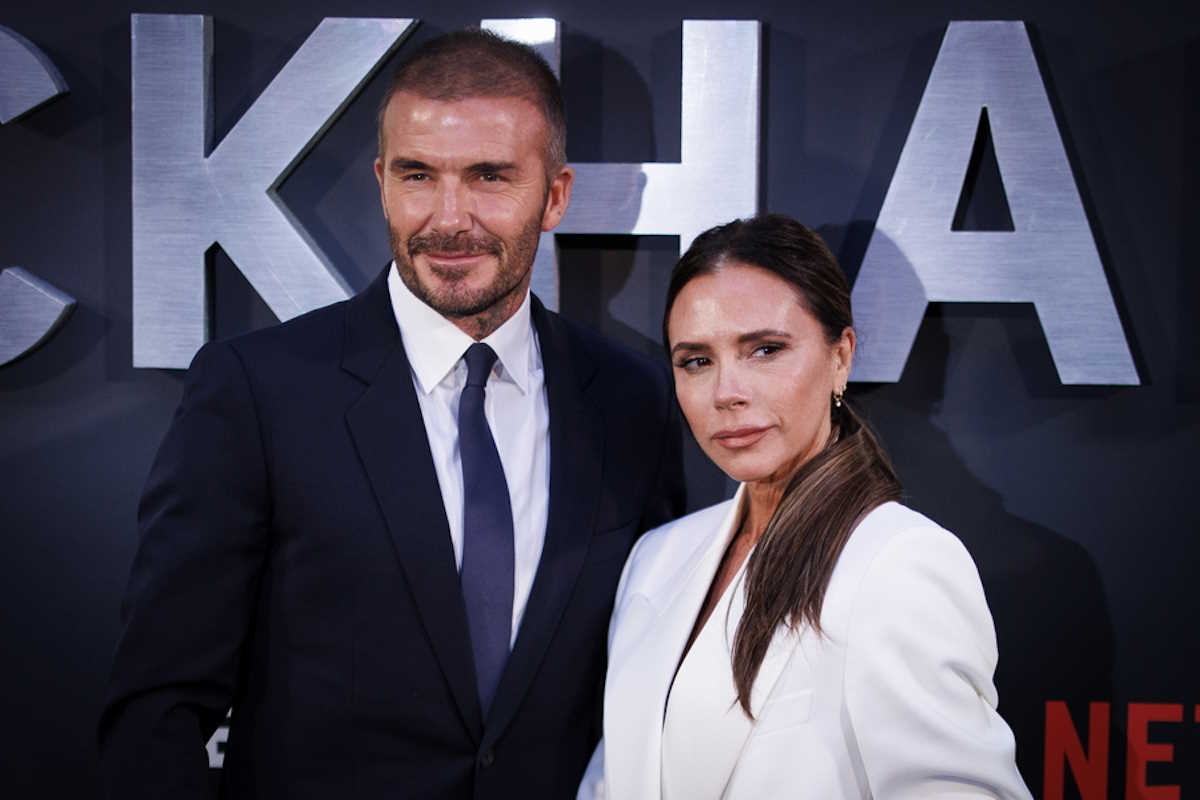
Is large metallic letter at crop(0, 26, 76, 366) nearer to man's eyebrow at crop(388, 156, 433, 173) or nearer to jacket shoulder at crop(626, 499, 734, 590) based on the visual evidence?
man's eyebrow at crop(388, 156, 433, 173)

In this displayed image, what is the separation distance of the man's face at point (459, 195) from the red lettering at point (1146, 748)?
1752 millimetres

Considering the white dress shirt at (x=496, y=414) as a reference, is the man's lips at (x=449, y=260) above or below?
above

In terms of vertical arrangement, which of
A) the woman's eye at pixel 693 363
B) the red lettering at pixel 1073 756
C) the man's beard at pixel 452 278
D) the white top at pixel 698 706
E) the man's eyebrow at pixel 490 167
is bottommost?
the red lettering at pixel 1073 756

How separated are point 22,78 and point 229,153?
0.50 meters

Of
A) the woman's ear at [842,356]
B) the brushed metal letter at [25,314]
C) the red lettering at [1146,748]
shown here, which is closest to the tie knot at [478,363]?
the woman's ear at [842,356]

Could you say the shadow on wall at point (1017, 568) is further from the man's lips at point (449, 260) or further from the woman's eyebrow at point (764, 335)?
the man's lips at point (449, 260)

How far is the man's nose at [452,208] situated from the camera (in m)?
1.97

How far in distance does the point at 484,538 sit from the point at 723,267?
0.61 m

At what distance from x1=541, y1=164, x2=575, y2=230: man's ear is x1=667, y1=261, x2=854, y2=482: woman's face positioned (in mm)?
346

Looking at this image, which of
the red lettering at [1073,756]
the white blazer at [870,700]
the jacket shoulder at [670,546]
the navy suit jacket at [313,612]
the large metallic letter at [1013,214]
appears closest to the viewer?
the white blazer at [870,700]

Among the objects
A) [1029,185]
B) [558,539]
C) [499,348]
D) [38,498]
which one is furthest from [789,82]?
[38,498]

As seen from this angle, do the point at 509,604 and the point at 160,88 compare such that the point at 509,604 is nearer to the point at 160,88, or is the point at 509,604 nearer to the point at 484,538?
the point at 484,538

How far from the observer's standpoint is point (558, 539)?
202 cm

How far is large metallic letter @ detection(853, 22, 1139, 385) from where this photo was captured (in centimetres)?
249
